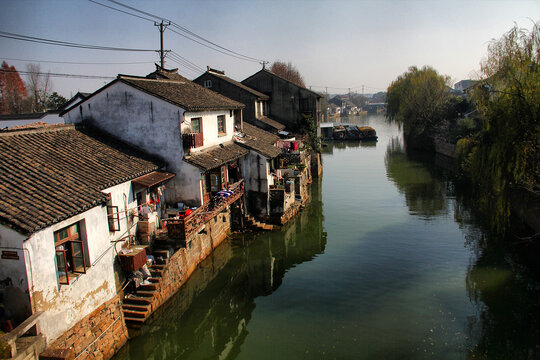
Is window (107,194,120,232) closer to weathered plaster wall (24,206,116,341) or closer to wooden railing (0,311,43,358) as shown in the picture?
weathered plaster wall (24,206,116,341)

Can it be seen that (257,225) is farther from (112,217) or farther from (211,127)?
(112,217)

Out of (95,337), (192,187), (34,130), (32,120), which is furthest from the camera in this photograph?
(32,120)

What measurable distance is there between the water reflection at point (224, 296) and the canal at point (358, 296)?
48 millimetres

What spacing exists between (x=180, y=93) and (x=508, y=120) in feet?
51.2

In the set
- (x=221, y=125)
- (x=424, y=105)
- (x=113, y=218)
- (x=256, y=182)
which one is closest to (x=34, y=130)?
(x=113, y=218)

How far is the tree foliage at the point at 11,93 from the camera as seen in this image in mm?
49312

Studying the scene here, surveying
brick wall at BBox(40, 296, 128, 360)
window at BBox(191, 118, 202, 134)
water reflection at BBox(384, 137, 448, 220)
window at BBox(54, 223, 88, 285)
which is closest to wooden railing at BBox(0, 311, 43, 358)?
brick wall at BBox(40, 296, 128, 360)

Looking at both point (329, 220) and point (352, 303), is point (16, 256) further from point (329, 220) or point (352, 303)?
point (329, 220)

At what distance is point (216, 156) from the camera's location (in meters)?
21.3

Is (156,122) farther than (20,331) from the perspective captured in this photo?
Yes

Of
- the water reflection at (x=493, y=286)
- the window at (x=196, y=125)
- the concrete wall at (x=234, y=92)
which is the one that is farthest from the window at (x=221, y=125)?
the water reflection at (x=493, y=286)

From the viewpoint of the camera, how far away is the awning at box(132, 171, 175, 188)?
16.0 m

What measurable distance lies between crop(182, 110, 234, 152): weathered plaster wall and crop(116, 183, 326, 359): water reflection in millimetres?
5789

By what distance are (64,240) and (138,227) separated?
4.97 m
